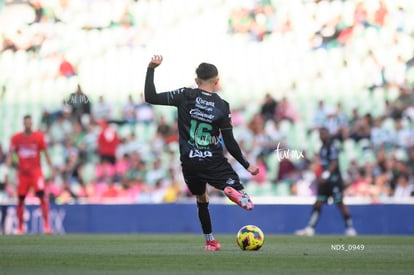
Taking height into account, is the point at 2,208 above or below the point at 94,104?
below

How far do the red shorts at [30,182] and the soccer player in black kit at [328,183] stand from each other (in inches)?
204

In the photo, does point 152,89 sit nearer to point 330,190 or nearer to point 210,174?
point 210,174

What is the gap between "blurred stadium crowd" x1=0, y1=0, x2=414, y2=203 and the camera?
20.0m

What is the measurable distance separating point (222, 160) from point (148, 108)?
11.7 m

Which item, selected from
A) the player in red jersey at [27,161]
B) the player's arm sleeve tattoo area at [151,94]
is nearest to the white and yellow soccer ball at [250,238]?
the player's arm sleeve tattoo area at [151,94]

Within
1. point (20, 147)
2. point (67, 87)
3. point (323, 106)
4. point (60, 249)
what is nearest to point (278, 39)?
point (323, 106)

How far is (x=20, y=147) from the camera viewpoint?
679 inches

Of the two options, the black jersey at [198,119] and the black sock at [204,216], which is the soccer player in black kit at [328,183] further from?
the black jersey at [198,119]

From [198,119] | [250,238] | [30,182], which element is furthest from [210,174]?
[30,182]

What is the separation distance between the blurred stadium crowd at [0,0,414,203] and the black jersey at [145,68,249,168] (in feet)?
31.8

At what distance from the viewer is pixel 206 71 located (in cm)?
971

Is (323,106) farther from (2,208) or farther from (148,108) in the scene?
(2,208)

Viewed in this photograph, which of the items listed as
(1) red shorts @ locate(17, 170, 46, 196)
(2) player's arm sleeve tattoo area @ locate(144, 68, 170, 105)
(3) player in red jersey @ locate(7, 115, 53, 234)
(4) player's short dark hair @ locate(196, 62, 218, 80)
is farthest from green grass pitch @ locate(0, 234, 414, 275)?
(3) player in red jersey @ locate(7, 115, 53, 234)

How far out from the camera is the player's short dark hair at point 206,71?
31.8 ft
